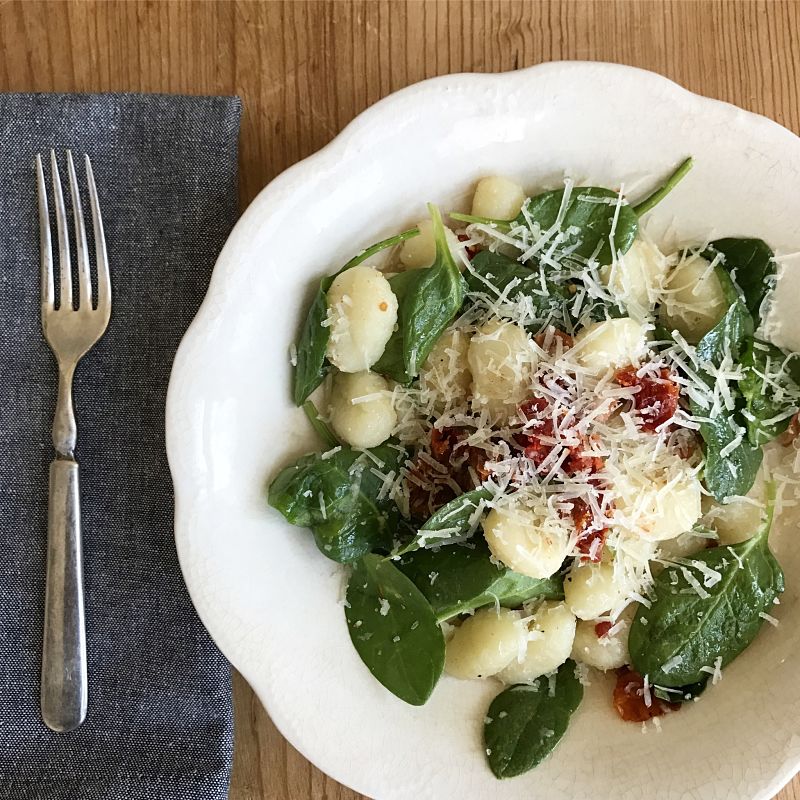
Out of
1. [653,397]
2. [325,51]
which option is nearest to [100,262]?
[325,51]

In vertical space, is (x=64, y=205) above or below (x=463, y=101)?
below

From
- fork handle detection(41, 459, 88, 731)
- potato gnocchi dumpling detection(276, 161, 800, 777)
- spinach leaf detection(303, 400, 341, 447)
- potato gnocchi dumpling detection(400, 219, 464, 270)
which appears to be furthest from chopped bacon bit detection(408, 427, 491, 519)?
fork handle detection(41, 459, 88, 731)

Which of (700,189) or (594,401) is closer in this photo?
(594,401)

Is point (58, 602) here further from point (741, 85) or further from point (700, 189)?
point (741, 85)

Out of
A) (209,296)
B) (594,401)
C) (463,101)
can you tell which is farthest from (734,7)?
(209,296)

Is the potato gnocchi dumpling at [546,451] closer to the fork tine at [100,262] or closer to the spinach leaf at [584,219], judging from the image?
the spinach leaf at [584,219]

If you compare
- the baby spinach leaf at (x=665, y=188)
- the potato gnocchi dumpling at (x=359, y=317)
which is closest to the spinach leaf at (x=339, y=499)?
the potato gnocchi dumpling at (x=359, y=317)

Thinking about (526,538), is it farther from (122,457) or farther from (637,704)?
(122,457)

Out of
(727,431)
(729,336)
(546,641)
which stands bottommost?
(546,641)
